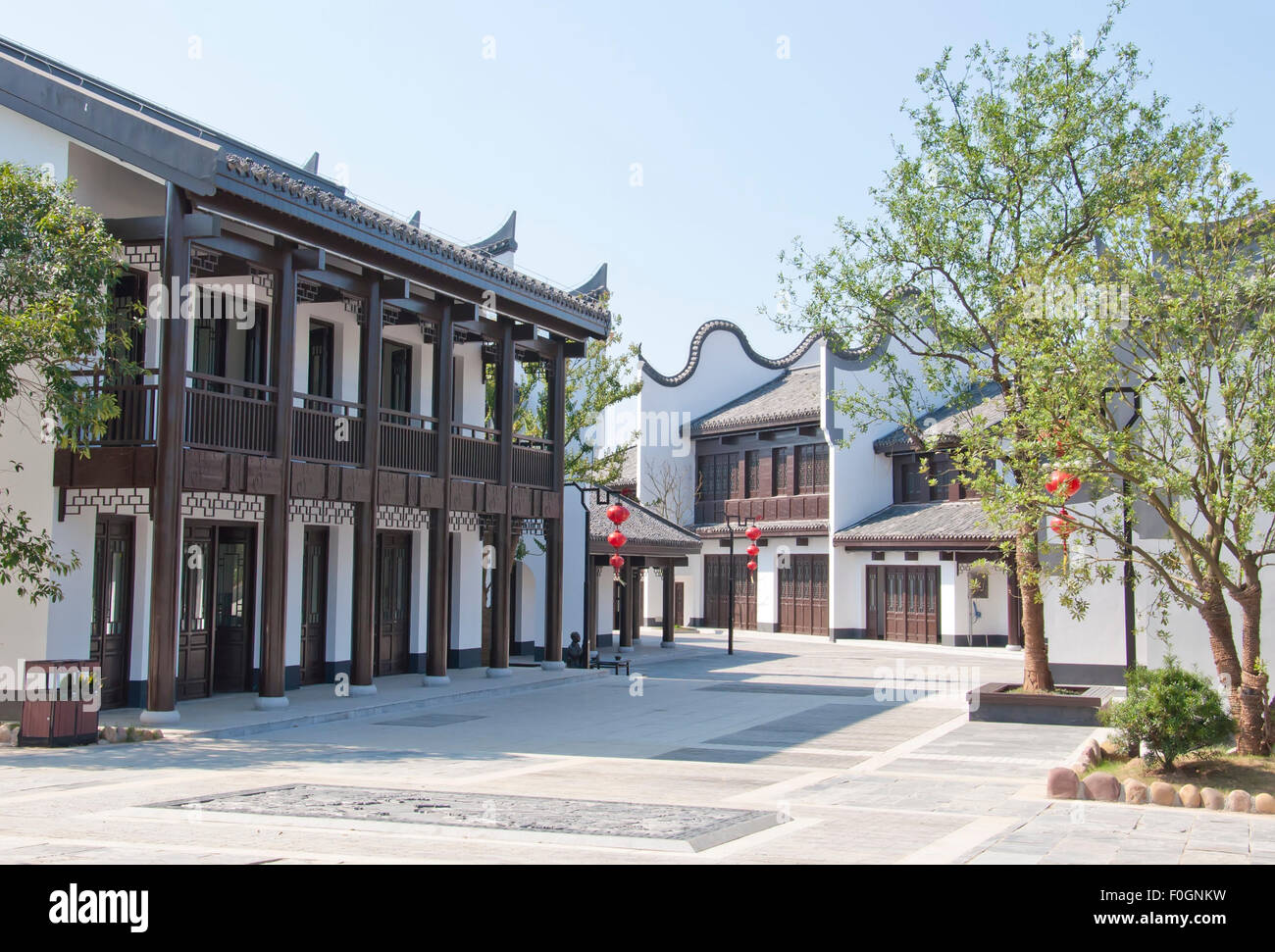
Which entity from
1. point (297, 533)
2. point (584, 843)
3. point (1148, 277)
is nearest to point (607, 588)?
point (297, 533)

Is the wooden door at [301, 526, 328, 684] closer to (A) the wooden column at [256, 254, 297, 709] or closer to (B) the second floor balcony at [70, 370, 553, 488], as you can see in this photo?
(B) the second floor balcony at [70, 370, 553, 488]

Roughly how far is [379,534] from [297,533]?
199cm

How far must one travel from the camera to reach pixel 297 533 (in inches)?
698

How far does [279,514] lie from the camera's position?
14812mm

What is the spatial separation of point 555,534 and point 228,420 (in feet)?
A: 24.5

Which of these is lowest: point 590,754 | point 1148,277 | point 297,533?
point 590,754

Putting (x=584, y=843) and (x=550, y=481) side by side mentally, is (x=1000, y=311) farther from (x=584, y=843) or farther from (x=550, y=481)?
(x=550, y=481)

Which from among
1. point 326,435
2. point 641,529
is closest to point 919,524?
point 641,529

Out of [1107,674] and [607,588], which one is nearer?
[1107,674]

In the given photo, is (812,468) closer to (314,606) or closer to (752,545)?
(752,545)

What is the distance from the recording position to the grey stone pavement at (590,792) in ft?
24.4

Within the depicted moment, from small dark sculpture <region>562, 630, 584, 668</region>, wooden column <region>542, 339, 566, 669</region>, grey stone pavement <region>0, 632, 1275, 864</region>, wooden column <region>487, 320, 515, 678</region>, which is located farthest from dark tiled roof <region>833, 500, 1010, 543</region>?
wooden column <region>487, 320, 515, 678</region>

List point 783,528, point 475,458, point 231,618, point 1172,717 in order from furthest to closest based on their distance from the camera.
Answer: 1. point 783,528
2. point 475,458
3. point 231,618
4. point 1172,717

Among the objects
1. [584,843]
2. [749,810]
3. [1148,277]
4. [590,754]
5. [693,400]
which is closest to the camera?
[584,843]
